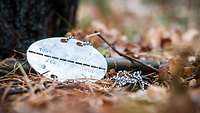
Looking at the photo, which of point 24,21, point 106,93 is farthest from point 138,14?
point 106,93

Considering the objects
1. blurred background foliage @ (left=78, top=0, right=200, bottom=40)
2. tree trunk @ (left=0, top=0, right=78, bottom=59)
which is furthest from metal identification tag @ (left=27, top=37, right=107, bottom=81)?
blurred background foliage @ (left=78, top=0, right=200, bottom=40)

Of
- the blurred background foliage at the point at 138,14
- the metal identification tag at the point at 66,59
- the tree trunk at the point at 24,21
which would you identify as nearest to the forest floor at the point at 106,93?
the metal identification tag at the point at 66,59

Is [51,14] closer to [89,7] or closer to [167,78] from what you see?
[167,78]

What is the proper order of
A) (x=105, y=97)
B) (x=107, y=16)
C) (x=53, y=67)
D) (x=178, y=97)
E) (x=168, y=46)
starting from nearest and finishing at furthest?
(x=178, y=97), (x=105, y=97), (x=53, y=67), (x=168, y=46), (x=107, y=16)

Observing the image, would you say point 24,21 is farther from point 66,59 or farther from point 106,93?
point 106,93

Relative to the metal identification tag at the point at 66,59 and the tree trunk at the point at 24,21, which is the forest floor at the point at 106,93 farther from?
the tree trunk at the point at 24,21

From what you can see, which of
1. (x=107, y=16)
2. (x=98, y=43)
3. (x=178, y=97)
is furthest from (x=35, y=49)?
(x=107, y=16)

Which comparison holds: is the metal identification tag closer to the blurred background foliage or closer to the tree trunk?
the tree trunk
